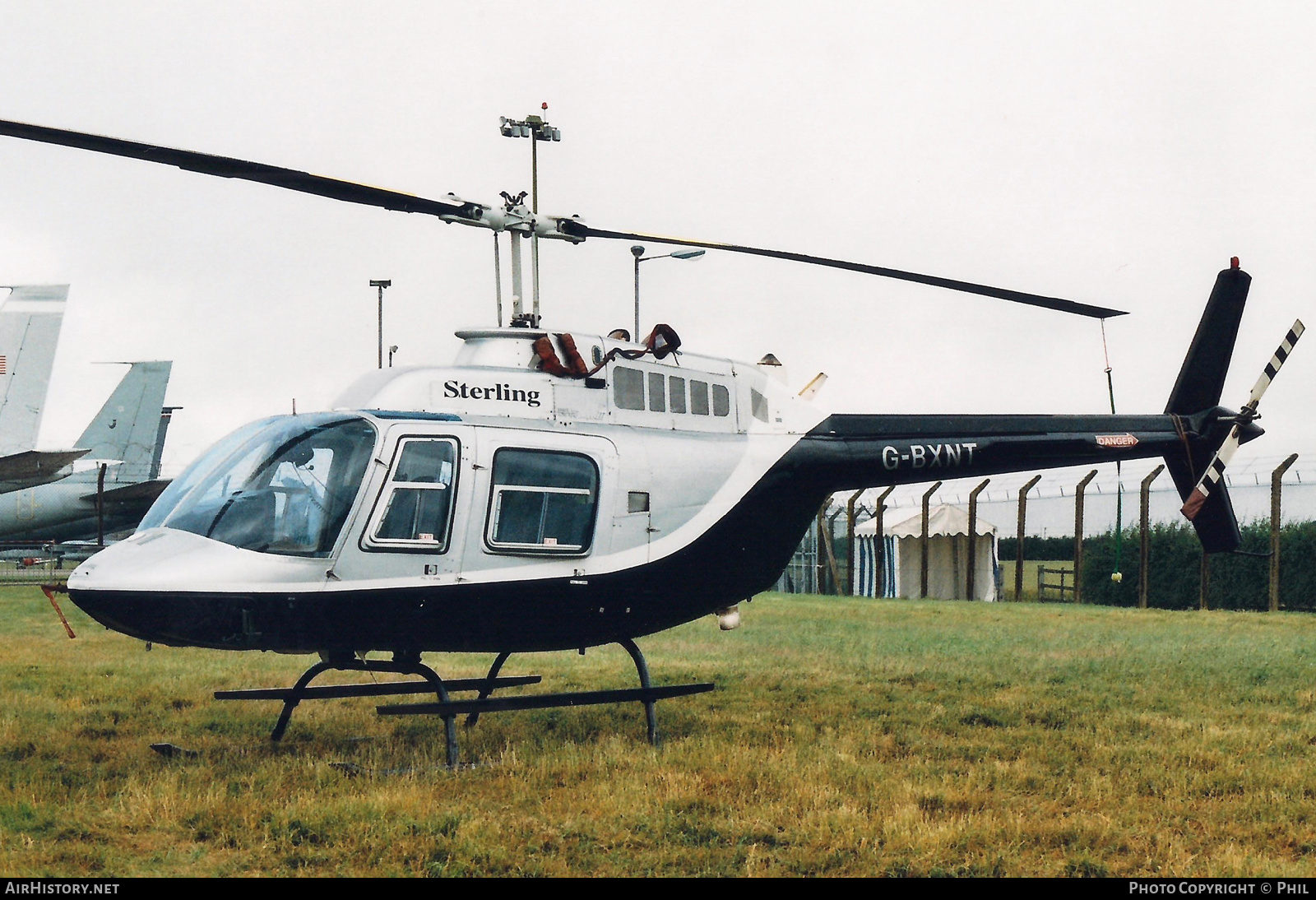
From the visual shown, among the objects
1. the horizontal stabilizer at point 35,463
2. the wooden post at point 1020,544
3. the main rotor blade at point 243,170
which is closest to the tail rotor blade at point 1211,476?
the main rotor blade at point 243,170

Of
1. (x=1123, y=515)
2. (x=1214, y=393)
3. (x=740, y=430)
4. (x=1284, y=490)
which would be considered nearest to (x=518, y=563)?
(x=740, y=430)

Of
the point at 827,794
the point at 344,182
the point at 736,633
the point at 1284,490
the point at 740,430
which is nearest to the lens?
the point at 827,794

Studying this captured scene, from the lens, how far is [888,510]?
1479 inches

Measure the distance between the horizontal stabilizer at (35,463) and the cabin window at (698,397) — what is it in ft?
56.2

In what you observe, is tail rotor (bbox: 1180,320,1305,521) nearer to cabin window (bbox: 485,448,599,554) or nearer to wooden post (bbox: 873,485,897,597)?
cabin window (bbox: 485,448,599,554)

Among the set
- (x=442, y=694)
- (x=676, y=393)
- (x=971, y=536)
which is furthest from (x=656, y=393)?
(x=971, y=536)

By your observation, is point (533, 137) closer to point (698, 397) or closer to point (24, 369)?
point (698, 397)

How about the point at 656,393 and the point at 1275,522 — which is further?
the point at 1275,522

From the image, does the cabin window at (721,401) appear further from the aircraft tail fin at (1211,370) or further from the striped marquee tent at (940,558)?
the striped marquee tent at (940,558)

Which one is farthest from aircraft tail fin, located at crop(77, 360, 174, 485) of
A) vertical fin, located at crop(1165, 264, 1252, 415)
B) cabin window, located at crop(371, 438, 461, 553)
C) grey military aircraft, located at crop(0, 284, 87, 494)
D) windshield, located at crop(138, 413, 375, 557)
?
vertical fin, located at crop(1165, 264, 1252, 415)

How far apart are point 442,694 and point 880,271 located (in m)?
5.34

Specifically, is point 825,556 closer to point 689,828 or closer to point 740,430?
point 740,430

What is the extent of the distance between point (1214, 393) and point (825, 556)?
2418 cm

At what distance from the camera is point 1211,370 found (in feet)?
41.5
